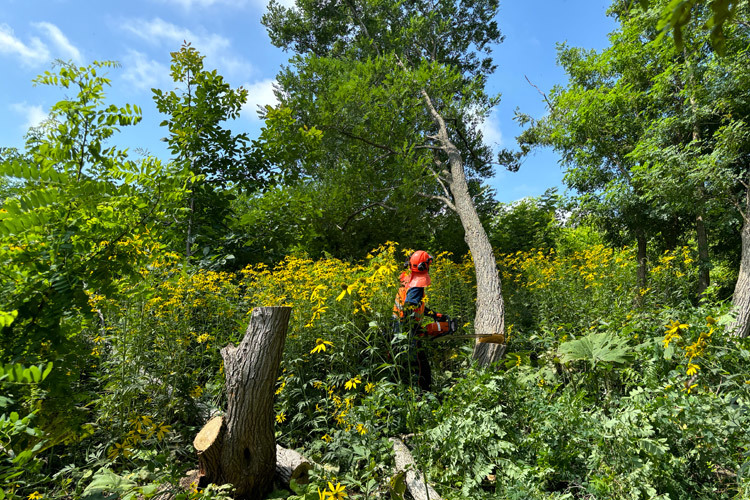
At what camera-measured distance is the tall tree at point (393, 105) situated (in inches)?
278

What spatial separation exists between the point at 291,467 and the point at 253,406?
1.99 feet

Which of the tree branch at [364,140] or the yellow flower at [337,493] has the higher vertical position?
the tree branch at [364,140]

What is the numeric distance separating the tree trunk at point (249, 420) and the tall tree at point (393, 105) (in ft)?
8.47

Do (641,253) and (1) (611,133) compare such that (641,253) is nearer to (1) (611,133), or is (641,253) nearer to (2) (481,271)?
(1) (611,133)

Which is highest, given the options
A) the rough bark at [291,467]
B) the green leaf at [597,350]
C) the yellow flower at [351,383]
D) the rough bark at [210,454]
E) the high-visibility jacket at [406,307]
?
the high-visibility jacket at [406,307]

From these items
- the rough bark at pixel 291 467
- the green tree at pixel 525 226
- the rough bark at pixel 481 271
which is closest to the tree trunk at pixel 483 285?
the rough bark at pixel 481 271

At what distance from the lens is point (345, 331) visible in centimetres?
354

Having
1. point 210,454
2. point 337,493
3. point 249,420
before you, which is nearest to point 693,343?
point 337,493

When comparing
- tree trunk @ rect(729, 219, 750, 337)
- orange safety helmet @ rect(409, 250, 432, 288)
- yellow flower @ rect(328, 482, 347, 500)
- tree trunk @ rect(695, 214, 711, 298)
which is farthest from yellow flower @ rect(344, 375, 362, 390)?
tree trunk @ rect(695, 214, 711, 298)

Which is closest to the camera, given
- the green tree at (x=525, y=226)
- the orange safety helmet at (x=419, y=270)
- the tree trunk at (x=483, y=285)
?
the orange safety helmet at (x=419, y=270)

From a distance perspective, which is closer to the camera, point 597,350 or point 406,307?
point 406,307

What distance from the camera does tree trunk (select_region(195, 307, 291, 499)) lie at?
96.7 inches

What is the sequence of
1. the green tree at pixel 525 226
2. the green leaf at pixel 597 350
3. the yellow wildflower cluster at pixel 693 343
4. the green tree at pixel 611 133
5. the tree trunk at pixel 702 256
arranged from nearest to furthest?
the yellow wildflower cluster at pixel 693 343
the green leaf at pixel 597 350
the tree trunk at pixel 702 256
the green tree at pixel 611 133
the green tree at pixel 525 226

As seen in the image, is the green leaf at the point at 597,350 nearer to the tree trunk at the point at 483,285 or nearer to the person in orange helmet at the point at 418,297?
the tree trunk at the point at 483,285
